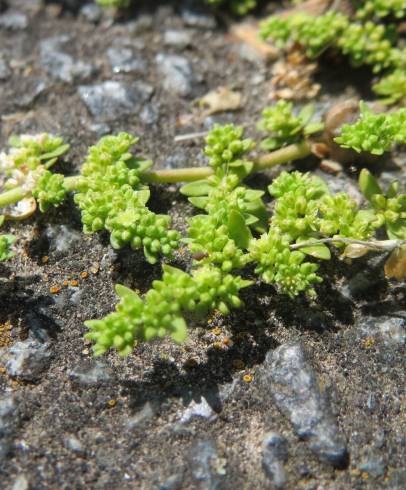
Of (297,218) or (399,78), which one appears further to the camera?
(399,78)

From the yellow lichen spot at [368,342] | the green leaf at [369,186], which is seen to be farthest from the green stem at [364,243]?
the yellow lichen spot at [368,342]

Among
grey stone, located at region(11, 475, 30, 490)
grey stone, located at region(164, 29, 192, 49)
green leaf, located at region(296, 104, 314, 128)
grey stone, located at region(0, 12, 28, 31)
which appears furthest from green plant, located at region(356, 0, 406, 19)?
grey stone, located at region(11, 475, 30, 490)

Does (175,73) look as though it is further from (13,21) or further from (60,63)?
(13,21)

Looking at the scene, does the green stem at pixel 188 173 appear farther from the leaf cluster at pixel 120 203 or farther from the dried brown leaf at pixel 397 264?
the dried brown leaf at pixel 397 264

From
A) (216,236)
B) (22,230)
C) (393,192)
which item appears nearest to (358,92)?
(393,192)

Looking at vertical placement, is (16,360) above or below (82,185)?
below

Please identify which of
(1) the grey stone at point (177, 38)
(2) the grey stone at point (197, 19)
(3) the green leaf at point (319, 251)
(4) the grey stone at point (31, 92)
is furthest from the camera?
(2) the grey stone at point (197, 19)

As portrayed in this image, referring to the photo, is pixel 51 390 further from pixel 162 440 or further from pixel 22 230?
pixel 22 230

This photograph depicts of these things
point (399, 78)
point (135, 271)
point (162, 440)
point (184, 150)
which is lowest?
point (162, 440)
